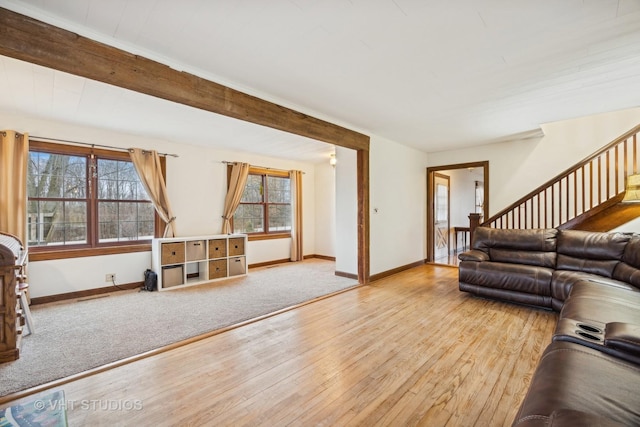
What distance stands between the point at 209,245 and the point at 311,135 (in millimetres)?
2774

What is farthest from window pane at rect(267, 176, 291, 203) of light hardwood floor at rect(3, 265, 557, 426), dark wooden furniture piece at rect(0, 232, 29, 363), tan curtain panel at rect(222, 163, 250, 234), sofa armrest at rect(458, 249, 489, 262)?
dark wooden furniture piece at rect(0, 232, 29, 363)

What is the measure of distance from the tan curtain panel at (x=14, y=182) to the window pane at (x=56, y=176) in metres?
0.29

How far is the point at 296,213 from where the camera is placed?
6969 millimetres

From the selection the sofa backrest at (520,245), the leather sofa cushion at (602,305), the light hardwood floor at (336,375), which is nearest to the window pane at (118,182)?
the light hardwood floor at (336,375)

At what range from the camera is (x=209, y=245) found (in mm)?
5184

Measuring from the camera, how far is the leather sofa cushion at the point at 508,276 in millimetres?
3453

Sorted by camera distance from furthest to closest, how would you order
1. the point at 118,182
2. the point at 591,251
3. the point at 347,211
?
the point at 347,211, the point at 118,182, the point at 591,251

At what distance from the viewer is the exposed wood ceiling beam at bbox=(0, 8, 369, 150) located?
5.93 ft

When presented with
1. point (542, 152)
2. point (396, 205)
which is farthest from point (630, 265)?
point (396, 205)

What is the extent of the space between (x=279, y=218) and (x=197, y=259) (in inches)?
91.8

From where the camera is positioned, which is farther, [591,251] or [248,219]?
[248,219]

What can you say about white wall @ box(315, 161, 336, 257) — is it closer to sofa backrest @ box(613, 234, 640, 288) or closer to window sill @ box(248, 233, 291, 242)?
window sill @ box(248, 233, 291, 242)

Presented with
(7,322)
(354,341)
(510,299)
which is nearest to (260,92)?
(354,341)

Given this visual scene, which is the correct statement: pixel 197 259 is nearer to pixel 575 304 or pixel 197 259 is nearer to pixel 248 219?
pixel 248 219
